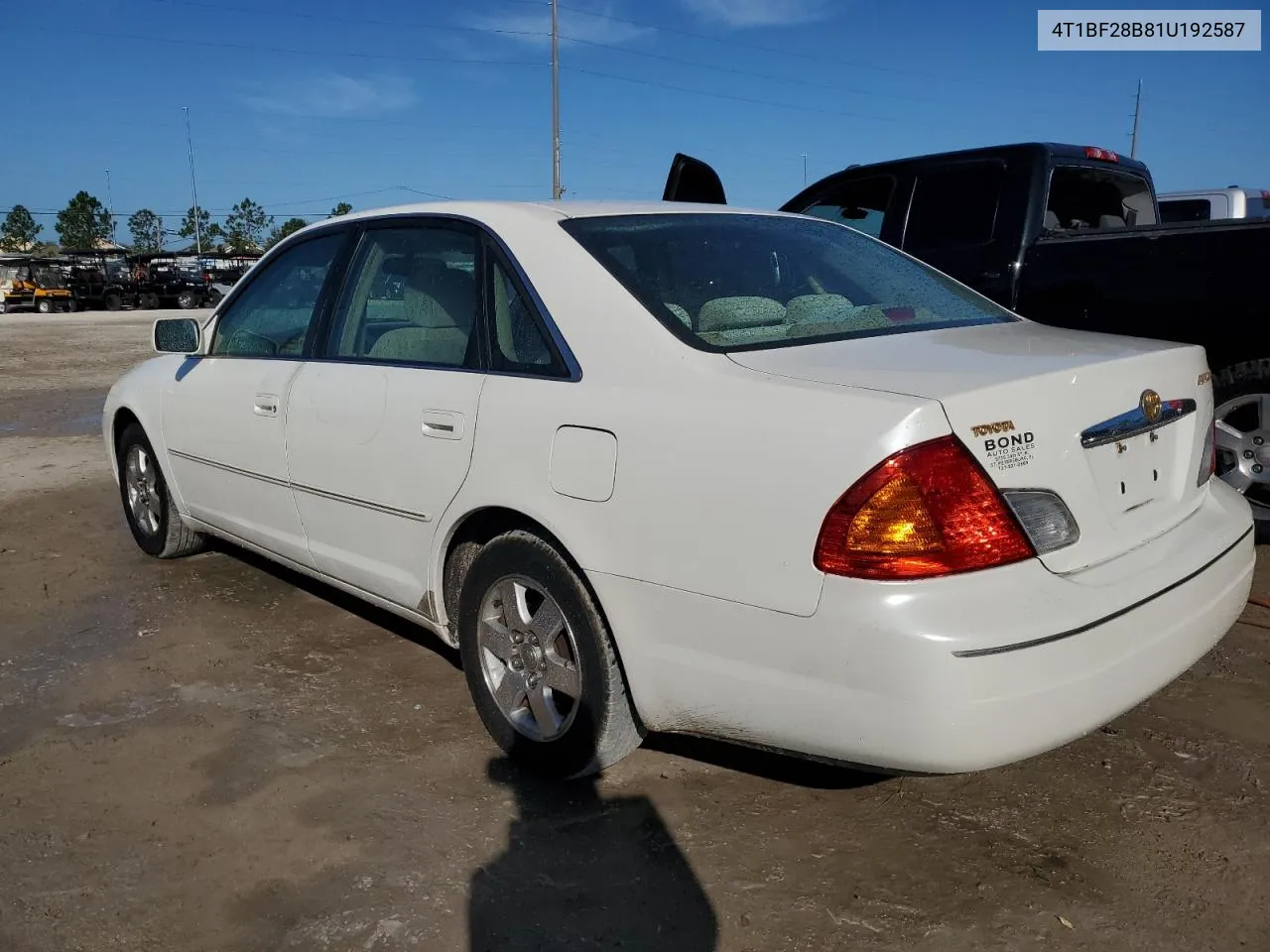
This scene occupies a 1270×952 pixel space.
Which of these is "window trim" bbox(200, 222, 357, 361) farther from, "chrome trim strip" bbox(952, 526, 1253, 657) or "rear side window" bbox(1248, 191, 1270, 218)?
"rear side window" bbox(1248, 191, 1270, 218)

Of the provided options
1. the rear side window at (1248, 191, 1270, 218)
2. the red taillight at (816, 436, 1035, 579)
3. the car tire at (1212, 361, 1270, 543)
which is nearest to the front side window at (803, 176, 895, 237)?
the car tire at (1212, 361, 1270, 543)

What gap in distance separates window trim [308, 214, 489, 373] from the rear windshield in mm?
326

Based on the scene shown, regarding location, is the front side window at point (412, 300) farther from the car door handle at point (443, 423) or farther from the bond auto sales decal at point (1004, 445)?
the bond auto sales decal at point (1004, 445)

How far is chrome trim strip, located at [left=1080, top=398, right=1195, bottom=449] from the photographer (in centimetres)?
233

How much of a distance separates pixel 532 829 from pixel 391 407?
128 centimetres

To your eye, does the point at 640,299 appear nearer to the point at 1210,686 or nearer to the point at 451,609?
the point at 451,609

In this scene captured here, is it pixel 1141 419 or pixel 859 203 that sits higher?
pixel 859 203

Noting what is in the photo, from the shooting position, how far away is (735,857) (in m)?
2.54

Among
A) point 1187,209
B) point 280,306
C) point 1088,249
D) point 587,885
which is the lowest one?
point 587,885

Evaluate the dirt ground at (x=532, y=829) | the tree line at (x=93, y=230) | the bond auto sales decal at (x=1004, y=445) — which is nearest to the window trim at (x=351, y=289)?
the dirt ground at (x=532, y=829)

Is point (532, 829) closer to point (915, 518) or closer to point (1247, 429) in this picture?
point (915, 518)

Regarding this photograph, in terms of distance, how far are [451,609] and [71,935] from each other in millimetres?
1233

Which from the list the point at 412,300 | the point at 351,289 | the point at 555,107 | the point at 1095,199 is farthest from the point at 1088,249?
the point at 555,107

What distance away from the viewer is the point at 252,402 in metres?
3.87
